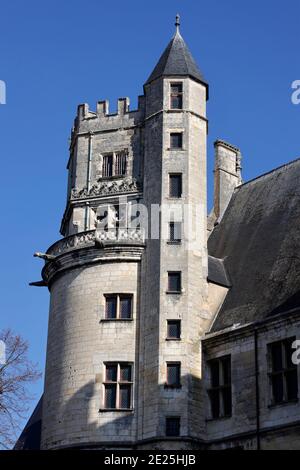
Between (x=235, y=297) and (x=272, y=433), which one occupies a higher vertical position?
(x=235, y=297)

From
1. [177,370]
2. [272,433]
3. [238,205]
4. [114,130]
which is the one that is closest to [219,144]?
[238,205]

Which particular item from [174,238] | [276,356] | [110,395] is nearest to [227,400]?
[276,356]

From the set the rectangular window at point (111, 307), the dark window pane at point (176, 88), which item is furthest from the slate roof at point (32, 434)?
the dark window pane at point (176, 88)

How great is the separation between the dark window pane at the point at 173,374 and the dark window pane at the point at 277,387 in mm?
3373

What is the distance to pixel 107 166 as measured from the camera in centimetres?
3653

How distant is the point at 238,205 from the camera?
3925cm

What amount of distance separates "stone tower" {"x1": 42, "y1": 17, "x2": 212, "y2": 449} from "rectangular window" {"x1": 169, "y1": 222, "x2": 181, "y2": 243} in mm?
47

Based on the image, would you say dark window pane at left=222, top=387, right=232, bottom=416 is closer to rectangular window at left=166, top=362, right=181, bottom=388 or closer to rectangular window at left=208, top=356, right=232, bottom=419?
rectangular window at left=208, top=356, right=232, bottom=419

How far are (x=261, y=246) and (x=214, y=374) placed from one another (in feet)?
17.8

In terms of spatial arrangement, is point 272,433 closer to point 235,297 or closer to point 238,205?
point 235,297

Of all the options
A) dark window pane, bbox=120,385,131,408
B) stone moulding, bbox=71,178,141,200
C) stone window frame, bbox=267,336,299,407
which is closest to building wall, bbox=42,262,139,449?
dark window pane, bbox=120,385,131,408

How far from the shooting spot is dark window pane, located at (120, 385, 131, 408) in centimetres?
3188

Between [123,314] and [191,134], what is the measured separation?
7291 millimetres

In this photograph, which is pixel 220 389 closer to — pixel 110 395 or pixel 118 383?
pixel 118 383
